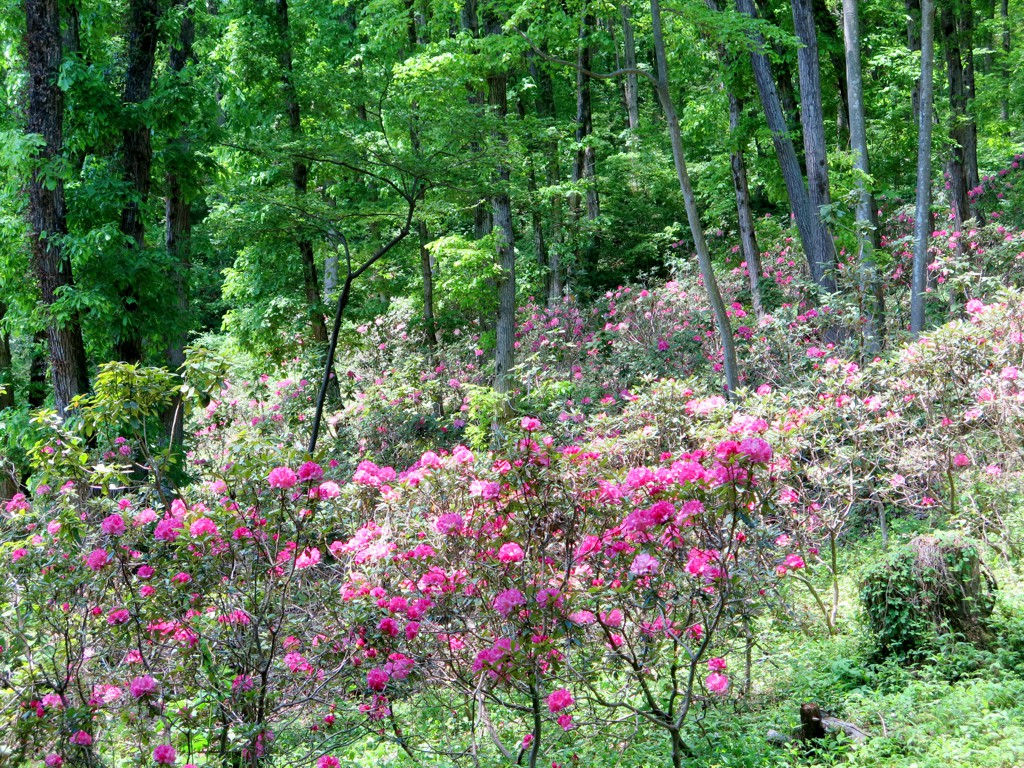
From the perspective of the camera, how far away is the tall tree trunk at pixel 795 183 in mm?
9523

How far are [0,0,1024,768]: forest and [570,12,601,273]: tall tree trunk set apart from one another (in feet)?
0.50

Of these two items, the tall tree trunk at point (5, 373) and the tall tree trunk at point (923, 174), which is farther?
the tall tree trunk at point (5, 373)

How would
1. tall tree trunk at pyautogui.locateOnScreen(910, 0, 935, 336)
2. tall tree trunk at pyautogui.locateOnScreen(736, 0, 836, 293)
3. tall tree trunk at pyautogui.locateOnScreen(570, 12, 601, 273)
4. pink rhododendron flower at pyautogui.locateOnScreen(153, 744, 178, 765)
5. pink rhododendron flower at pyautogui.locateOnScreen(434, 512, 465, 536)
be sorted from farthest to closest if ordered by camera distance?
1. tall tree trunk at pyautogui.locateOnScreen(570, 12, 601, 273)
2. tall tree trunk at pyautogui.locateOnScreen(736, 0, 836, 293)
3. tall tree trunk at pyautogui.locateOnScreen(910, 0, 935, 336)
4. pink rhododendron flower at pyautogui.locateOnScreen(434, 512, 465, 536)
5. pink rhododendron flower at pyautogui.locateOnScreen(153, 744, 178, 765)

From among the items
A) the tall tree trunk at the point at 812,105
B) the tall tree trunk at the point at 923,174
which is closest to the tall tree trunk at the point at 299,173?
the tall tree trunk at the point at 812,105

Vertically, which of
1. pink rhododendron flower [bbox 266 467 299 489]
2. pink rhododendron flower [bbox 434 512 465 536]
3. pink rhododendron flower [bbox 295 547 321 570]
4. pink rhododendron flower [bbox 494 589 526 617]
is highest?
pink rhododendron flower [bbox 266 467 299 489]

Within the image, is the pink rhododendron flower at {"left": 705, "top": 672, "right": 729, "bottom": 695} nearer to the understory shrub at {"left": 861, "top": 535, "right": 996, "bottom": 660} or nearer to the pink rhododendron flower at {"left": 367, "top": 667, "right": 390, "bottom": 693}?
the understory shrub at {"left": 861, "top": 535, "right": 996, "bottom": 660}

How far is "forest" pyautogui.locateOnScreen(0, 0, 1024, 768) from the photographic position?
3701mm

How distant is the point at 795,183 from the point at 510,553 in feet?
25.3

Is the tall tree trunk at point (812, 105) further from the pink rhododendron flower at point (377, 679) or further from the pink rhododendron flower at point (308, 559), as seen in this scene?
the pink rhododendron flower at point (377, 679)

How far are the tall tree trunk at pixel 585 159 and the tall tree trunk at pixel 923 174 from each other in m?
4.71

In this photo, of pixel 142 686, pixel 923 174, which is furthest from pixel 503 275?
pixel 142 686

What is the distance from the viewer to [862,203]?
905 cm

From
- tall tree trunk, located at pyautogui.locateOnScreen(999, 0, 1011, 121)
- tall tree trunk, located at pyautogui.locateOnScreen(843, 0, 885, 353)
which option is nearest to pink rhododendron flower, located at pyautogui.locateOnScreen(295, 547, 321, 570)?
tall tree trunk, located at pyautogui.locateOnScreen(843, 0, 885, 353)

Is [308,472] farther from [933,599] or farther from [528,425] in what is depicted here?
[933,599]
